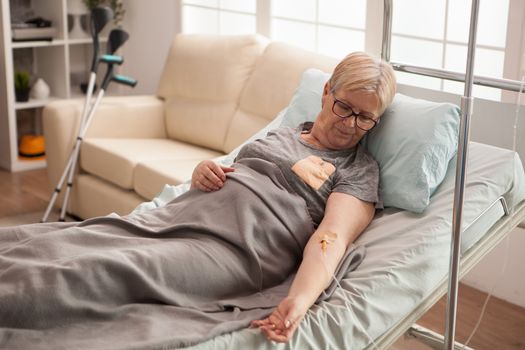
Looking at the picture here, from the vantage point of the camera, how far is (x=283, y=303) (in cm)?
175

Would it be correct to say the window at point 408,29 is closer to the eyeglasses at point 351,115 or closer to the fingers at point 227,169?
the eyeglasses at point 351,115

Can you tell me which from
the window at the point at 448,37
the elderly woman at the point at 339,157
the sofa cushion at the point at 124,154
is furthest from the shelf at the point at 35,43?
the elderly woman at the point at 339,157

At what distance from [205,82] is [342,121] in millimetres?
1835

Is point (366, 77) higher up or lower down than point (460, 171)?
→ higher up

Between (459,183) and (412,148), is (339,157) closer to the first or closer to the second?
(412,148)

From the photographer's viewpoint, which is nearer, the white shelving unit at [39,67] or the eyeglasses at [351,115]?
the eyeglasses at [351,115]

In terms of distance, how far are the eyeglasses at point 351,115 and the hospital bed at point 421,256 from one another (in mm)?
243

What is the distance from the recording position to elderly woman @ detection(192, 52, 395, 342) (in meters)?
2.04

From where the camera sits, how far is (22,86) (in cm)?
483

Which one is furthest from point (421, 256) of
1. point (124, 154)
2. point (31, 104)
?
point (31, 104)

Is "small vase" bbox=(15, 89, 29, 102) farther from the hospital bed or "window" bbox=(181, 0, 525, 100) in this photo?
the hospital bed

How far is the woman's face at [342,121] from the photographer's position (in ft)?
A: 7.02

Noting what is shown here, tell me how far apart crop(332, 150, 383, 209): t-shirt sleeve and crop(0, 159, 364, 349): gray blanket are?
0.45 ft

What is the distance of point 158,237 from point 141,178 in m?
1.55
